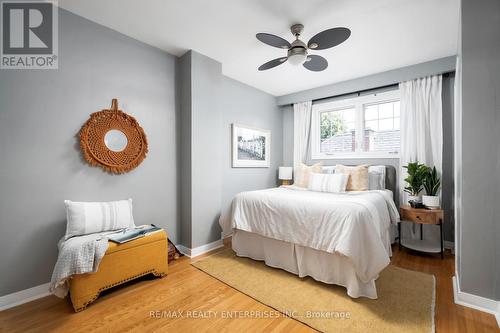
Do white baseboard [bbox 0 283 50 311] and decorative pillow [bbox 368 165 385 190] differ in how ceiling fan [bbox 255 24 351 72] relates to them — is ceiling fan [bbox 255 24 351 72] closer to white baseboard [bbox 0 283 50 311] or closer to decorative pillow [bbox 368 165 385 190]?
decorative pillow [bbox 368 165 385 190]

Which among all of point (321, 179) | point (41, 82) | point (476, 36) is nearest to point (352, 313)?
point (321, 179)

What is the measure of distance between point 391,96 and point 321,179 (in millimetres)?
1855

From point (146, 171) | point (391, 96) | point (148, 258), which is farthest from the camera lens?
point (391, 96)

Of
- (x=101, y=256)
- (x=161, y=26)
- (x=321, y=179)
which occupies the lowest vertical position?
(x=101, y=256)

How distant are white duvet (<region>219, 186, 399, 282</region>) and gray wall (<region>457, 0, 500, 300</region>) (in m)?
0.64

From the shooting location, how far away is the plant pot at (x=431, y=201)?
9.28ft

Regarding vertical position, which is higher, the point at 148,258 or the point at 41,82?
the point at 41,82

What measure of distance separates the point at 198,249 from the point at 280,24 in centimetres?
291

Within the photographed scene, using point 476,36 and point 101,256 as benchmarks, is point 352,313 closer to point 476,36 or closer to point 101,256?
point 101,256

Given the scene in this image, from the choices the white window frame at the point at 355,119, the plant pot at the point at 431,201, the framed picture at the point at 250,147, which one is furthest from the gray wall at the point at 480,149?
the framed picture at the point at 250,147

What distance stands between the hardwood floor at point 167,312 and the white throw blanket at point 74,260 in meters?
0.24

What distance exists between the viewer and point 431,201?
112 inches

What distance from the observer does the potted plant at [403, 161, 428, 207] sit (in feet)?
9.80

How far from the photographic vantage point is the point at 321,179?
333 cm
